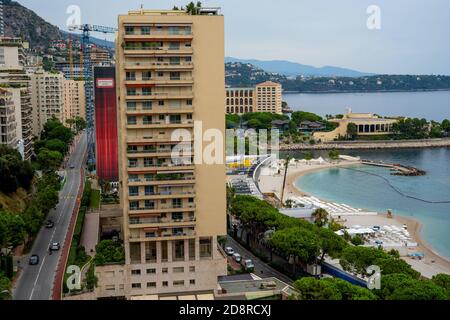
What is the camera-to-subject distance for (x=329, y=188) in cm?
3838

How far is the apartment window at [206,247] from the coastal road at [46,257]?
394cm

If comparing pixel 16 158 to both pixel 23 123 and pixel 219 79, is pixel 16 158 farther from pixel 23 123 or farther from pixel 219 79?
pixel 219 79

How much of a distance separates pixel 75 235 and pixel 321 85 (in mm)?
170202

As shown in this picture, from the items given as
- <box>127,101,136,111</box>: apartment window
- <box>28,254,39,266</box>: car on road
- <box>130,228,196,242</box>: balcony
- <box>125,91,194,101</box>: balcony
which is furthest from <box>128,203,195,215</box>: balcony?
<box>28,254,39,266</box>: car on road

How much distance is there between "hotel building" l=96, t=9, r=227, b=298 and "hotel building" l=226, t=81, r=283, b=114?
58.7 metres

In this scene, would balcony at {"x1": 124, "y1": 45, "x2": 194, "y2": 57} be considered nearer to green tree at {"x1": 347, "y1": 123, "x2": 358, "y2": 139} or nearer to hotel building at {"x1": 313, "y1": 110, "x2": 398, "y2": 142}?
hotel building at {"x1": 313, "y1": 110, "x2": 398, "y2": 142}

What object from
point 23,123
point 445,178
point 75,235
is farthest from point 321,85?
point 75,235

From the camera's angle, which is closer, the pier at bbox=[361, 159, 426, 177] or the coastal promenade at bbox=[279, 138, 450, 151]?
Answer: the pier at bbox=[361, 159, 426, 177]

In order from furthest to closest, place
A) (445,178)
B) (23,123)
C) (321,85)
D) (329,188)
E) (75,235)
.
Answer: (321,85) → (445,178) → (329,188) → (23,123) → (75,235)

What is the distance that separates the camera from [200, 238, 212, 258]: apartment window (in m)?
15.5

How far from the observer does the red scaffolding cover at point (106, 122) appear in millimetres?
27203

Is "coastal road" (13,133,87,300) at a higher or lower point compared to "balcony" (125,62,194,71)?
lower

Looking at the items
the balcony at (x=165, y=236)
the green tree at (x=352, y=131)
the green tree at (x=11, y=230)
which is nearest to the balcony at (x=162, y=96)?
the balcony at (x=165, y=236)

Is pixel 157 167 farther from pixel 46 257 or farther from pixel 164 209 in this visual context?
pixel 46 257
